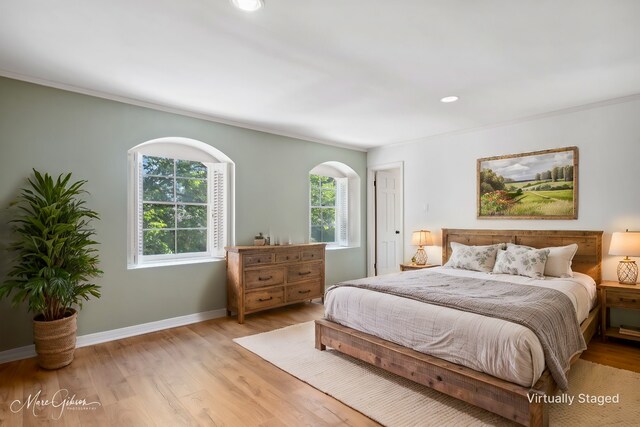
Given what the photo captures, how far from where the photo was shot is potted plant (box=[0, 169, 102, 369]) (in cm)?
274

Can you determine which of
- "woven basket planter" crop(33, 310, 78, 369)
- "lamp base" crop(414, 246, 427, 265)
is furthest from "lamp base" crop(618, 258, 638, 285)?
"woven basket planter" crop(33, 310, 78, 369)

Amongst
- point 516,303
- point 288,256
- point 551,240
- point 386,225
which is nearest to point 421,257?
point 386,225

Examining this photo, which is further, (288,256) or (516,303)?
(288,256)

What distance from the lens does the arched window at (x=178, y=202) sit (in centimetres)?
388

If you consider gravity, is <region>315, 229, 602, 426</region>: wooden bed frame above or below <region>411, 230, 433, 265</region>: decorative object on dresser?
below

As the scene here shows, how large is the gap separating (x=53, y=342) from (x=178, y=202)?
6.18 feet

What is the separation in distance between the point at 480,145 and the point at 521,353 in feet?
11.1

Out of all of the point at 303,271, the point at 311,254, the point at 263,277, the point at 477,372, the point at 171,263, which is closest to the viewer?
the point at 477,372

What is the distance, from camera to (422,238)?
507 cm

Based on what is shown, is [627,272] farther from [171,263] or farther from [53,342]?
[53,342]

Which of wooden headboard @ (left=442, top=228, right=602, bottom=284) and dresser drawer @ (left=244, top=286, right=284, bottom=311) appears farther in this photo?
dresser drawer @ (left=244, top=286, right=284, bottom=311)

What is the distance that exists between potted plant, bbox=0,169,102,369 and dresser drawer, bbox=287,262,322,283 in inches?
87.3

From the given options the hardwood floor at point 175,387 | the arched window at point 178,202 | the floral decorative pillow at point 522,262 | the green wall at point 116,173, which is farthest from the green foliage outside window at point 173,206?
the floral decorative pillow at point 522,262

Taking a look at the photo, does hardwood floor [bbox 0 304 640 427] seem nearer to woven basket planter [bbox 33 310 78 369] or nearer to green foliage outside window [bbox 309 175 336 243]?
woven basket planter [bbox 33 310 78 369]
